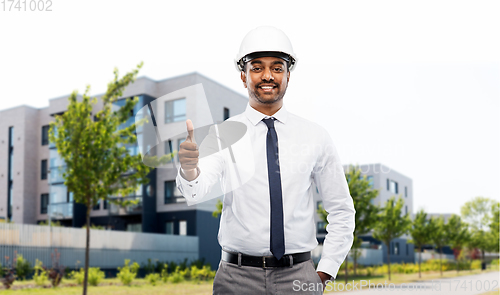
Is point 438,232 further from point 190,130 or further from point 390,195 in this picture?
point 190,130

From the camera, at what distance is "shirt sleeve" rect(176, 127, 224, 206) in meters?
2.74

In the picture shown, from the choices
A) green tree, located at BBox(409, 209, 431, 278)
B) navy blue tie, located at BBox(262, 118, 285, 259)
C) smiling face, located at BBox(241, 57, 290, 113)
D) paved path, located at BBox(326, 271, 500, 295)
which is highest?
smiling face, located at BBox(241, 57, 290, 113)

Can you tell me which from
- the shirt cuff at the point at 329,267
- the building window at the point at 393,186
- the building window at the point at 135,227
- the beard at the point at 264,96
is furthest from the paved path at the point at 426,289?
the building window at the point at 393,186

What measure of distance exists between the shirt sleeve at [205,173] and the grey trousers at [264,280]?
0.50 metres

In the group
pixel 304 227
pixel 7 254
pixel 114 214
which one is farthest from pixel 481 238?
pixel 304 227

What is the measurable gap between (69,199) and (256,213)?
38.6 meters

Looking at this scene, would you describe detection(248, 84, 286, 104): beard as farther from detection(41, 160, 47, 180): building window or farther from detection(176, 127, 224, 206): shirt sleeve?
detection(41, 160, 47, 180): building window

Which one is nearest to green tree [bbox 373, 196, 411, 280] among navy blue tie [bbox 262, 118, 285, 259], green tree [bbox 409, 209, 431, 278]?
green tree [bbox 409, 209, 431, 278]

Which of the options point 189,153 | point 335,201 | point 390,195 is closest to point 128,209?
point 335,201

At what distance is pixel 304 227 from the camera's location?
3.06 metres

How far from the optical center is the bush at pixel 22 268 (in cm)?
1920

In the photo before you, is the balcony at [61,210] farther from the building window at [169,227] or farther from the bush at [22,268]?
the bush at [22,268]

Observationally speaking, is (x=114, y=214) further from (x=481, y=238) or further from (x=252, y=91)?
(x=481, y=238)

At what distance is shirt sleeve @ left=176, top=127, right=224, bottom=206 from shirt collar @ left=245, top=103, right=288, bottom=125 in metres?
0.37
